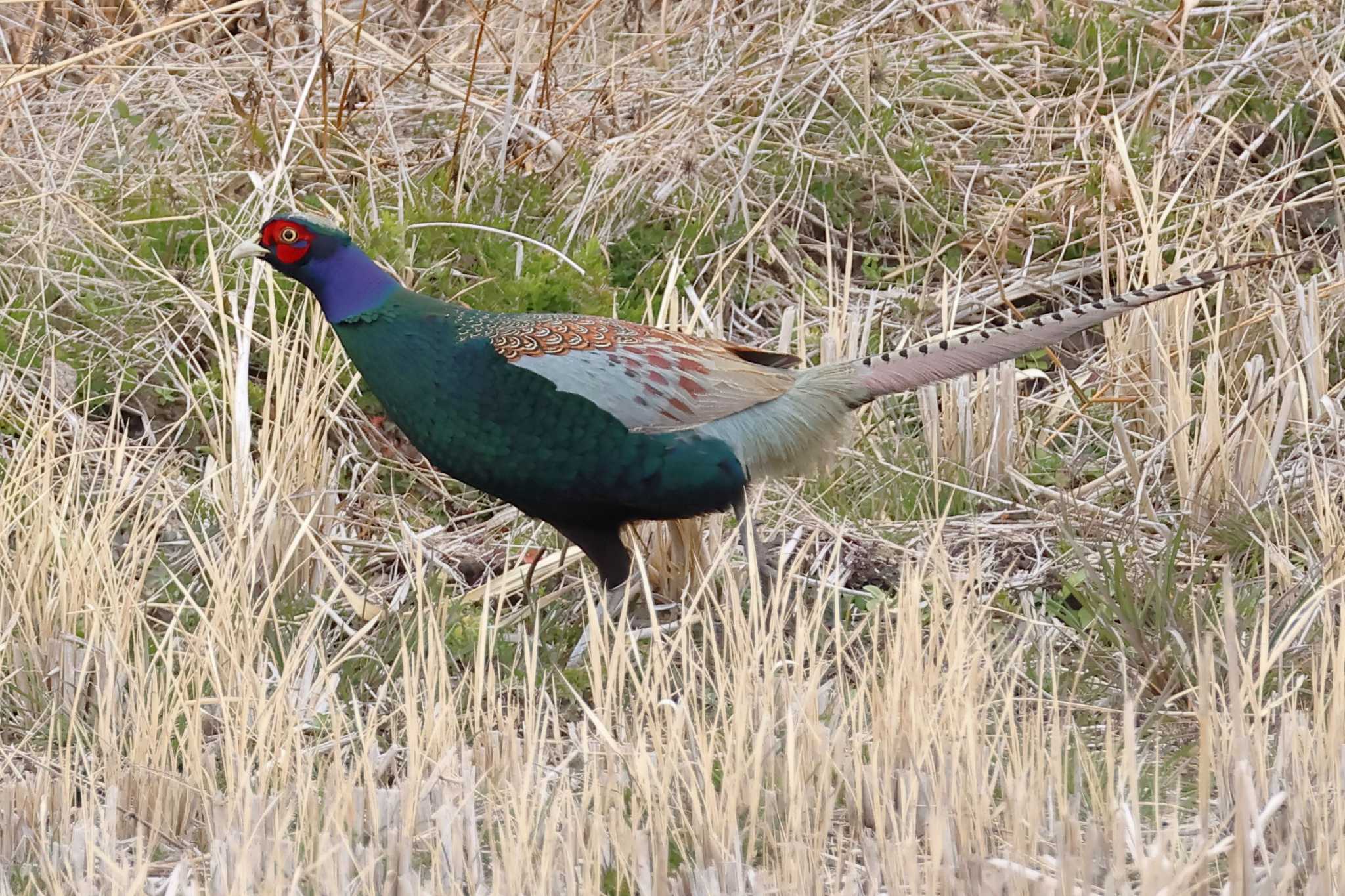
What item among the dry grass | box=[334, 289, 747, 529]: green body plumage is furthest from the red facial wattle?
the dry grass

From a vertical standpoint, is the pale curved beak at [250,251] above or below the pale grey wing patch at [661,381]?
above

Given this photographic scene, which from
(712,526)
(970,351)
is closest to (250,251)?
(712,526)

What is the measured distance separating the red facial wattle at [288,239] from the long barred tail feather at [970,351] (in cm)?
134

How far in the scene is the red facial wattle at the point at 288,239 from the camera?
4152 millimetres

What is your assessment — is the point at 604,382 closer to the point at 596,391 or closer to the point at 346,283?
the point at 596,391

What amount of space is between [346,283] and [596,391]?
2.15 ft

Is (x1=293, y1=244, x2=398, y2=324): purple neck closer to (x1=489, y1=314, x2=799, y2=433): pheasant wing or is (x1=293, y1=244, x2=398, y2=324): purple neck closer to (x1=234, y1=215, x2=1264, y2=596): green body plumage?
(x1=234, y1=215, x2=1264, y2=596): green body plumage

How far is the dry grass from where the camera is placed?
287 cm

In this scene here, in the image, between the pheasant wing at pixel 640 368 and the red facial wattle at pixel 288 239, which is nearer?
the pheasant wing at pixel 640 368

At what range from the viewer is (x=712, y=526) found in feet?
15.4

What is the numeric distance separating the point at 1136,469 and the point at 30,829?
2892 millimetres

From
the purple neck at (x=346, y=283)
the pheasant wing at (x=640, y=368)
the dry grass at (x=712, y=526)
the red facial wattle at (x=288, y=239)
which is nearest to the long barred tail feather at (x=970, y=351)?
the pheasant wing at (x=640, y=368)

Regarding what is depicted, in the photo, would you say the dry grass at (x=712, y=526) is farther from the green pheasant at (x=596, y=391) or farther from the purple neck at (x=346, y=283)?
the purple neck at (x=346, y=283)

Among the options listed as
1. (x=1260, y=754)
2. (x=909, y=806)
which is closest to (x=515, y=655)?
(x=909, y=806)
